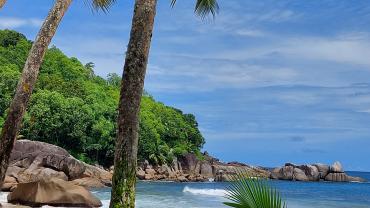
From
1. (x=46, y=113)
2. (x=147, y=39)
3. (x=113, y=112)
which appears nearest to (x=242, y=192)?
(x=147, y=39)

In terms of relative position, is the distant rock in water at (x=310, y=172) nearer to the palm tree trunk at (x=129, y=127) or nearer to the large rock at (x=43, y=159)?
the large rock at (x=43, y=159)

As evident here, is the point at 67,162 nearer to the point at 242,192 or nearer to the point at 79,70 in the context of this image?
the point at 242,192

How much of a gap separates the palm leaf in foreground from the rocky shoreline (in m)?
0.14

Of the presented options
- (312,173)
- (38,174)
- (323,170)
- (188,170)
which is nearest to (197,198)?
(38,174)

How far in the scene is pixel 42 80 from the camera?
60812mm

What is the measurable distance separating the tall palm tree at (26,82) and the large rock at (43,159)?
2397 centimetres

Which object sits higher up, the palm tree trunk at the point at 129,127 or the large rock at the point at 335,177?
the large rock at the point at 335,177

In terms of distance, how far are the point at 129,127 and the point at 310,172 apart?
3239 inches

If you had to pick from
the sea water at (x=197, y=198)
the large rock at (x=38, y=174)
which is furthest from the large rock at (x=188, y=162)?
the large rock at (x=38, y=174)

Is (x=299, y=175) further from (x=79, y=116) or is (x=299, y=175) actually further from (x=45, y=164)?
(x=45, y=164)

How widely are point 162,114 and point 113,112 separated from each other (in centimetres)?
1736

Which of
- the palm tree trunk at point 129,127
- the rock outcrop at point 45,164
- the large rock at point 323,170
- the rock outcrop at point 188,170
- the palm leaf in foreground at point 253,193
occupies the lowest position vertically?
the palm leaf in foreground at point 253,193

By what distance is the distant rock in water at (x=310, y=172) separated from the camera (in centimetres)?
8581

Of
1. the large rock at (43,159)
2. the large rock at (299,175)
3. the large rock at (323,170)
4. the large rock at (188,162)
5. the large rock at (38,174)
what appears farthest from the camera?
the large rock at (323,170)
